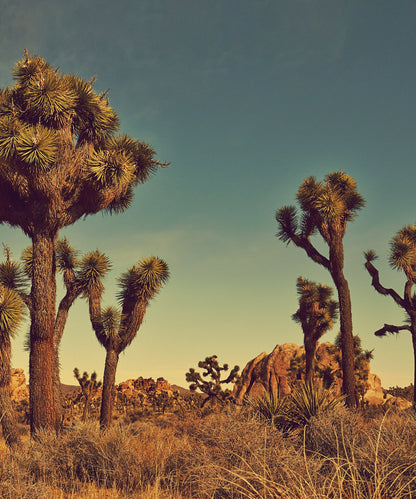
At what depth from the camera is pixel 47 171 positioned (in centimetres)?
1334

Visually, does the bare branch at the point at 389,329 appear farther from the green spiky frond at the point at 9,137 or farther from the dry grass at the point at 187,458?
the green spiky frond at the point at 9,137

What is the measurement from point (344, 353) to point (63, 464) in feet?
A: 40.2

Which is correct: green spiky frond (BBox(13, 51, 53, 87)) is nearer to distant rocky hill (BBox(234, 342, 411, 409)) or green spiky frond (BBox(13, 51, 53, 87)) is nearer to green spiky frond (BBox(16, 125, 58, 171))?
green spiky frond (BBox(16, 125, 58, 171))

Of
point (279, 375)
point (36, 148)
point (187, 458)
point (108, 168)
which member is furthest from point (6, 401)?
point (279, 375)

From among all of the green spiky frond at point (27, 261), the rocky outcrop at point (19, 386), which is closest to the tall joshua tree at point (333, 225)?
the green spiky frond at point (27, 261)

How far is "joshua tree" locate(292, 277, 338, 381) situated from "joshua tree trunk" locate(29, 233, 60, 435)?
14353 mm

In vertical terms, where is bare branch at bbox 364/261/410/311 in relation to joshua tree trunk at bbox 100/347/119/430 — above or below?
above

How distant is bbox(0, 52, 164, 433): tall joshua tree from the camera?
512 inches

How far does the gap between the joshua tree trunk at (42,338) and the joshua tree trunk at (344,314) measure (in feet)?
34.0

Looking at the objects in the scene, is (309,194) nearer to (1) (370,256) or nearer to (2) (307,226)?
(2) (307,226)

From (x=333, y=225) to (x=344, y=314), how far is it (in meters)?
3.53

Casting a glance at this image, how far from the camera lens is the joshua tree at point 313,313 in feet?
80.1

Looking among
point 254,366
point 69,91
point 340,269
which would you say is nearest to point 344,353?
point 340,269

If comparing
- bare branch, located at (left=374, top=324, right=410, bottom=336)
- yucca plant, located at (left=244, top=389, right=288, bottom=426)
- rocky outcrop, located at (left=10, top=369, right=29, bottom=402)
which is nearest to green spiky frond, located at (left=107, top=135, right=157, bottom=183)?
yucca plant, located at (left=244, top=389, right=288, bottom=426)
